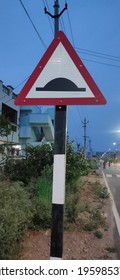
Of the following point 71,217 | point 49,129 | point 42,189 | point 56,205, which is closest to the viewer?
point 56,205

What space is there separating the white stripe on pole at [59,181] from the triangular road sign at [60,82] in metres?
0.52

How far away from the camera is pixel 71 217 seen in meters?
6.57

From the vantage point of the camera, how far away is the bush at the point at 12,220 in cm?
413

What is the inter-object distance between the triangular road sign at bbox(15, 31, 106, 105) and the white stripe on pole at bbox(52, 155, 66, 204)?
0.52m

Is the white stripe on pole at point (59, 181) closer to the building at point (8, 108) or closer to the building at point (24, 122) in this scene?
the building at point (8, 108)

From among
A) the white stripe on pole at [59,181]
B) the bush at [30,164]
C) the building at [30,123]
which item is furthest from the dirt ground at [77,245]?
the building at [30,123]

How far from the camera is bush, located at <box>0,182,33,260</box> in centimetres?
413

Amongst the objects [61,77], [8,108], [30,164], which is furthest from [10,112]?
[61,77]

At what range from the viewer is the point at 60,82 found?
2596 millimetres

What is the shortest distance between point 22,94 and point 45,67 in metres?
0.33

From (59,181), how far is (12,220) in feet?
7.35

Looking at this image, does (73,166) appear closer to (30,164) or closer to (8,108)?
(30,164)
